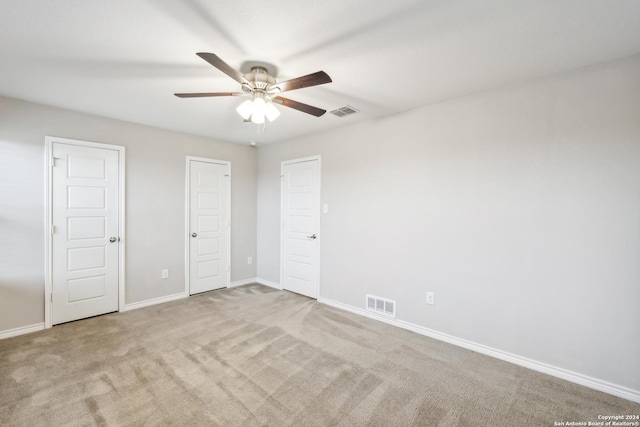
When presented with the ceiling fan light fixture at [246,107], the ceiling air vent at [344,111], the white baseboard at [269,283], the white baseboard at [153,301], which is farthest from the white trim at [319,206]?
the ceiling fan light fixture at [246,107]

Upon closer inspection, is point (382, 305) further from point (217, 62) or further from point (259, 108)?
point (217, 62)

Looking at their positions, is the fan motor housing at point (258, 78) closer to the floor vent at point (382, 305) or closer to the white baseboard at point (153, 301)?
the floor vent at point (382, 305)

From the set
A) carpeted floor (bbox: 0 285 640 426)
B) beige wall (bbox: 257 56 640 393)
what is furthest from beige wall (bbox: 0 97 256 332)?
beige wall (bbox: 257 56 640 393)

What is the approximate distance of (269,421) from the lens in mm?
1813

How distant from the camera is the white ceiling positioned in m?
1.63

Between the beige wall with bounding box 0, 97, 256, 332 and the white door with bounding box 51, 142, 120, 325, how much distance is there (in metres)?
0.12

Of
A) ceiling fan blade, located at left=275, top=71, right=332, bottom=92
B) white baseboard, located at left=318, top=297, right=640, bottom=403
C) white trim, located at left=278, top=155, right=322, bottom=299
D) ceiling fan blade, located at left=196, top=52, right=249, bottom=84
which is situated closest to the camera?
ceiling fan blade, located at left=196, top=52, right=249, bottom=84

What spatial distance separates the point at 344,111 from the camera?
3275 mm

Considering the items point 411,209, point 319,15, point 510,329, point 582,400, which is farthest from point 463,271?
point 319,15

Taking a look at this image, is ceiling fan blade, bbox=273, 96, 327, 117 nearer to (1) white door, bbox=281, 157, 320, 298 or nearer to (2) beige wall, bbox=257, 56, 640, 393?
(2) beige wall, bbox=257, 56, 640, 393

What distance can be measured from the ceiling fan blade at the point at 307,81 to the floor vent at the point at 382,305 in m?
2.61

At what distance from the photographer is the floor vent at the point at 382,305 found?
336 cm

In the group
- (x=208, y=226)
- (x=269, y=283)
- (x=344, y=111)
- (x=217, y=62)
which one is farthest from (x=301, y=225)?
(x=217, y=62)

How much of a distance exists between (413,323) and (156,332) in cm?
288
